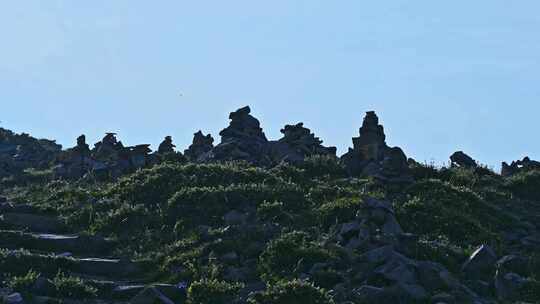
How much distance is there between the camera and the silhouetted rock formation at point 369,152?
→ 1280 inches

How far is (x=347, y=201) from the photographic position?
83.7 ft

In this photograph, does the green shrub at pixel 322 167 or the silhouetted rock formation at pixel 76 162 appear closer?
the green shrub at pixel 322 167

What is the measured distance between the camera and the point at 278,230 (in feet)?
77.7

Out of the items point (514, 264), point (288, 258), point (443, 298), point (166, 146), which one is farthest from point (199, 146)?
point (443, 298)

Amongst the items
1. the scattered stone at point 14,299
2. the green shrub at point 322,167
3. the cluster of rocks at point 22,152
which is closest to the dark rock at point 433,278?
the scattered stone at point 14,299

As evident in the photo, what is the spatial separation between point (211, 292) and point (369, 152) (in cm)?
1649

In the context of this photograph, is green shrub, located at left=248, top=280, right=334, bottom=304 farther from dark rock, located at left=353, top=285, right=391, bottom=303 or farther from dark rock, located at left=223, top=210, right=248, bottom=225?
dark rock, located at left=223, top=210, right=248, bottom=225

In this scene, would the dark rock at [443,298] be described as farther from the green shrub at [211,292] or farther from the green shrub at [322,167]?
the green shrub at [322,167]

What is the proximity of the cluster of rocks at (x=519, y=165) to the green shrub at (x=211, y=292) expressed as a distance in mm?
18510

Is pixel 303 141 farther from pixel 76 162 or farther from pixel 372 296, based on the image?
pixel 372 296

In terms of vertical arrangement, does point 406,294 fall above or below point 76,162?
below

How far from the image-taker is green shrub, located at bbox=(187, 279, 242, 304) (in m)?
18.8

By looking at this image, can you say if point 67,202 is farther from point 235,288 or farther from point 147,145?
point 235,288

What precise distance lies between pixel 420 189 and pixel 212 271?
10107 mm
